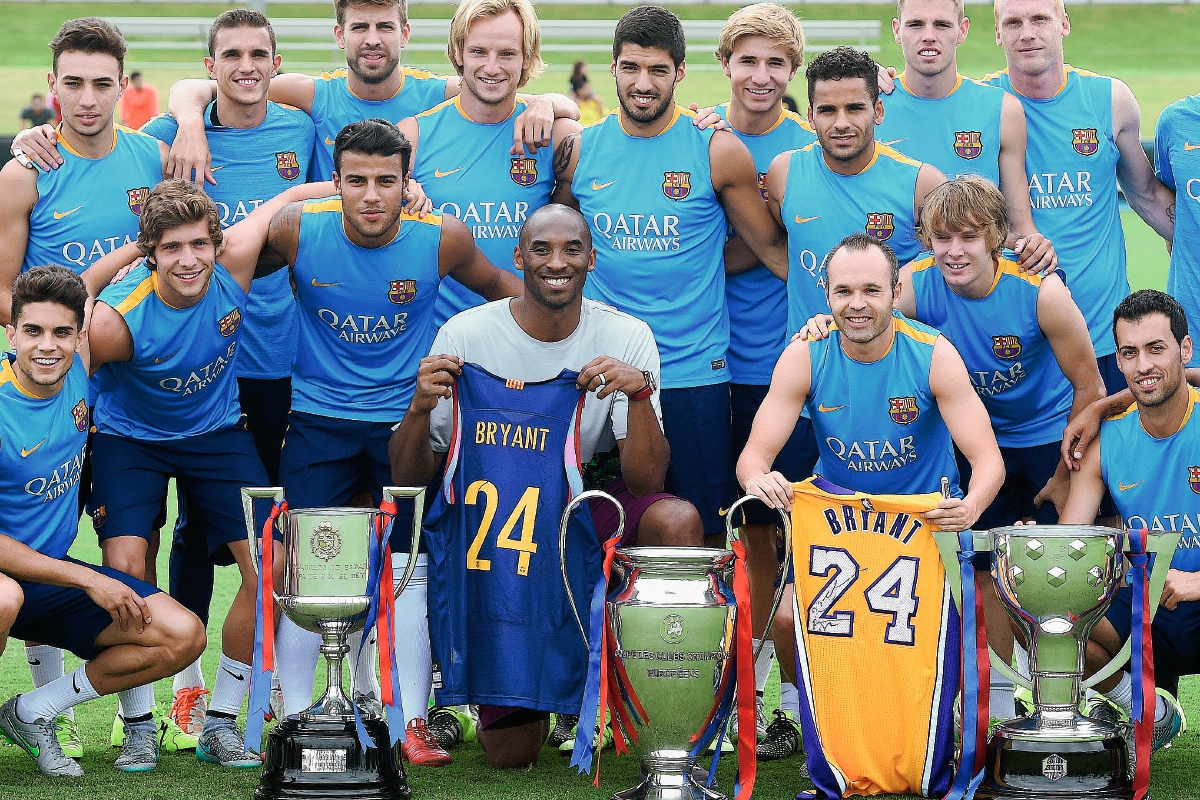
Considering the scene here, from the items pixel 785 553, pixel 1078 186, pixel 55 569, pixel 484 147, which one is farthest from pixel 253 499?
pixel 1078 186

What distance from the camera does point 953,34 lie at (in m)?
5.30

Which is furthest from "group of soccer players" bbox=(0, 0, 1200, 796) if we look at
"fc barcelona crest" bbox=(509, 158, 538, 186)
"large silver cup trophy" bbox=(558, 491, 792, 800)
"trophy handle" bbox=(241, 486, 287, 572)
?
"trophy handle" bbox=(241, 486, 287, 572)

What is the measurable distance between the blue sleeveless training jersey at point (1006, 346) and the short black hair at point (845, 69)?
601 millimetres

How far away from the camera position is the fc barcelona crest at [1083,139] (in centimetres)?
535

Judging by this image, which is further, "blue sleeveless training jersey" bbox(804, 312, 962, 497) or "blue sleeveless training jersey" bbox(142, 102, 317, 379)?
"blue sleeveless training jersey" bbox(142, 102, 317, 379)

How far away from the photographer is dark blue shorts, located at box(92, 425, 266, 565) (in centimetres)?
472

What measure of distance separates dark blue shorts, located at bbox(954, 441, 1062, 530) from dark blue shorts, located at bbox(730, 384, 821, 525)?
50 cm

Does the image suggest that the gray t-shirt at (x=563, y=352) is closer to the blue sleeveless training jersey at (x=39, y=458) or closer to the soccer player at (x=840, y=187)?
the soccer player at (x=840, y=187)

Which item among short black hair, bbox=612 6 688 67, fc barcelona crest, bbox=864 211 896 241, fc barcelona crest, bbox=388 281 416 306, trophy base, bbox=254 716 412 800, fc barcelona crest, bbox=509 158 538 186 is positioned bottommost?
trophy base, bbox=254 716 412 800

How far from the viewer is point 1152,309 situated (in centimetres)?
436

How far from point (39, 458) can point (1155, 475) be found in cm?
327

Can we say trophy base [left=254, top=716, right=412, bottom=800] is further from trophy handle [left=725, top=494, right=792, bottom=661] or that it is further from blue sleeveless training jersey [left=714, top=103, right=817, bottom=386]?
blue sleeveless training jersey [left=714, top=103, right=817, bottom=386]

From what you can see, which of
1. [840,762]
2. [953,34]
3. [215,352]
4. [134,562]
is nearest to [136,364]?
[215,352]

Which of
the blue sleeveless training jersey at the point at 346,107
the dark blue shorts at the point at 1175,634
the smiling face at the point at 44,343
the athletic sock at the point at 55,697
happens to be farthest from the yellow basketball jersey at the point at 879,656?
the blue sleeveless training jersey at the point at 346,107
